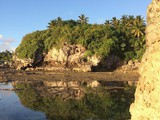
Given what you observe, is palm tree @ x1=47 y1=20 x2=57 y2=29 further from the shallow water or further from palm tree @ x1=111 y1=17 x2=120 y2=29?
the shallow water

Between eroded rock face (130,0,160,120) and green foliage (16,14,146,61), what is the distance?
72996 mm

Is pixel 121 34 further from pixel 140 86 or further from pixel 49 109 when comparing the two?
pixel 140 86

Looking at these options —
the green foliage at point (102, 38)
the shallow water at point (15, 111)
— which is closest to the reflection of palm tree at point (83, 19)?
the green foliage at point (102, 38)

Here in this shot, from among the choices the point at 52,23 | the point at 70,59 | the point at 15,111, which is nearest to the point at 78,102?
the point at 15,111

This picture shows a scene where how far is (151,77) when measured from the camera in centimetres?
1300

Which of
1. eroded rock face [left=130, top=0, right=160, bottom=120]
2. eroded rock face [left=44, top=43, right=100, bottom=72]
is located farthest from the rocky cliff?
eroded rock face [left=130, top=0, right=160, bottom=120]

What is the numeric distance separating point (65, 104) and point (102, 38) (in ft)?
182

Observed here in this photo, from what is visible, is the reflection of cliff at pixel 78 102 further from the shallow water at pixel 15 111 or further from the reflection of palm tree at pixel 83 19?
the reflection of palm tree at pixel 83 19

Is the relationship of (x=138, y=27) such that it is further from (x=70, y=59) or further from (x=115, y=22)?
(x=70, y=59)

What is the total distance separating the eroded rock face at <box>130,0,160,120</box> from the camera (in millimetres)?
12641

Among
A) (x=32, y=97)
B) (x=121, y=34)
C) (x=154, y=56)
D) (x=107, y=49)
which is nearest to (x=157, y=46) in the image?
(x=154, y=56)

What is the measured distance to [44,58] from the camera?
100 m

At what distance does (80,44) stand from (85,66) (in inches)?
330

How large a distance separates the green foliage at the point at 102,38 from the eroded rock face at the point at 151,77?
7300cm
